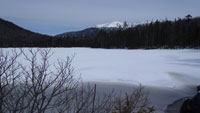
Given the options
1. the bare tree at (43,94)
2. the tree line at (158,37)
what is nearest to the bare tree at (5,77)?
the bare tree at (43,94)

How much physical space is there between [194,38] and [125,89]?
37.9 meters

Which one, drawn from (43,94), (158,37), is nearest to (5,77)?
(43,94)

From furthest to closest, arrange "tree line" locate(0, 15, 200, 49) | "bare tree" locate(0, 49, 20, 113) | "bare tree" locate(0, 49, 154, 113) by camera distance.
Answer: "tree line" locate(0, 15, 200, 49)
"bare tree" locate(0, 49, 154, 113)
"bare tree" locate(0, 49, 20, 113)

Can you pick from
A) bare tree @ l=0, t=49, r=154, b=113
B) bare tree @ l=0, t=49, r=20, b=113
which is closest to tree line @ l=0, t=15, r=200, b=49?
bare tree @ l=0, t=49, r=154, b=113

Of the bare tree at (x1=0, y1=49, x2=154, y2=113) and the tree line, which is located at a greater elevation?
the tree line

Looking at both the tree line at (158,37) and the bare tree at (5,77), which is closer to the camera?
the bare tree at (5,77)

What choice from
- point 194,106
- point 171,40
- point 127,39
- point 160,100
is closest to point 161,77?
point 160,100

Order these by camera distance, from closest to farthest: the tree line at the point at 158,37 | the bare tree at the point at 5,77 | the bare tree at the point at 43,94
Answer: the bare tree at the point at 5,77, the bare tree at the point at 43,94, the tree line at the point at 158,37

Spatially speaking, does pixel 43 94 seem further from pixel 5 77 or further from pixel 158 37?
pixel 158 37

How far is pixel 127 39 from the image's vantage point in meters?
47.2

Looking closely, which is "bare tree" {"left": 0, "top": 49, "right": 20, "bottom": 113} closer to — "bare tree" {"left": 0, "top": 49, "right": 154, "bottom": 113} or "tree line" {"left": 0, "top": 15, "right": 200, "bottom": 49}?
"bare tree" {"left": 0, "top": 49, "right": 154, "bottom": 113}

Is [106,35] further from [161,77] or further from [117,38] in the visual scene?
[161,77]

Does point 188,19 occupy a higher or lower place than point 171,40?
higher

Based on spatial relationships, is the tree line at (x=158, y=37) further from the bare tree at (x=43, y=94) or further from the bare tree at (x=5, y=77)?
the bare tree at (x=5, y=77)
